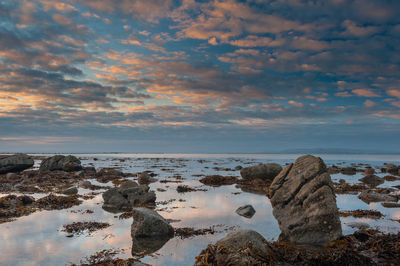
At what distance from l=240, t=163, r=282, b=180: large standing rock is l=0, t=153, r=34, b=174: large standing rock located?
2933 cm

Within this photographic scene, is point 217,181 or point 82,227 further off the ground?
point 82,227

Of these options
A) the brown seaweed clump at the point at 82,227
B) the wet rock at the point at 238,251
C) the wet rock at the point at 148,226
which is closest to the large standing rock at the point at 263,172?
the wet rock at the point at 148,226

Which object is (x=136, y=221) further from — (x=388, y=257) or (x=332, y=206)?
(x=388, y=257)

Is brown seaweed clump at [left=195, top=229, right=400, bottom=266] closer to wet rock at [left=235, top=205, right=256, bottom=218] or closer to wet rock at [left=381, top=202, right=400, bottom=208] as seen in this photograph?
wet rock at [left=235, top=205, right=256, bottom=218]

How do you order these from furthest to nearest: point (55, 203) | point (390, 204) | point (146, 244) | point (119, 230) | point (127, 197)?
point (127, 197), point (390, 204), point (55, 203), point (119, 230), point (146, 244)

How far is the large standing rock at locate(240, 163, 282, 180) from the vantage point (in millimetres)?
27500

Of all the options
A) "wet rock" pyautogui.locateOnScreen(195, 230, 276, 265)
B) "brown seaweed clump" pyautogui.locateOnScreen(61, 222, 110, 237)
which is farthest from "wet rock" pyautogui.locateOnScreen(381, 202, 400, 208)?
"brown seaweed clump" pyautogui.locateOnScreen(61, 222, 110, 237)

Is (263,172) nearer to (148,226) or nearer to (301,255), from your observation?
(148,226)

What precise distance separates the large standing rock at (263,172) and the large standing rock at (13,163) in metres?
29.3

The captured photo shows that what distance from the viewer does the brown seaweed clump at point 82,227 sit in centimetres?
975

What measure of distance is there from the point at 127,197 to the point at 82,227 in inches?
224

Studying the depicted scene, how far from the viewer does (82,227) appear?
10.3 metres

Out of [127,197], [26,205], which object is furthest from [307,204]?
[26,205]

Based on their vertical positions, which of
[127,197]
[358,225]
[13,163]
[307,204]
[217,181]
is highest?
[13,163]
